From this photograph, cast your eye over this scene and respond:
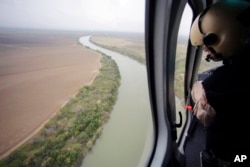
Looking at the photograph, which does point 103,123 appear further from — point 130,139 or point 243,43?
point 243,43

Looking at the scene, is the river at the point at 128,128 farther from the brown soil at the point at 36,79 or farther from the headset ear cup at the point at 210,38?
the headset ear cup at the point at 210,38

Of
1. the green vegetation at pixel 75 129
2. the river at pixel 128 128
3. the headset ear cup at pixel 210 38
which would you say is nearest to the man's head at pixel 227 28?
the headset ear cup at pixel 210 38

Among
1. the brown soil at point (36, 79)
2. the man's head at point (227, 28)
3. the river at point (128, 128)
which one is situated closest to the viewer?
the man's head at point (227, 28)

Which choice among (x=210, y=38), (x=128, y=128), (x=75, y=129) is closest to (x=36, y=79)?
(x=75, y=129)

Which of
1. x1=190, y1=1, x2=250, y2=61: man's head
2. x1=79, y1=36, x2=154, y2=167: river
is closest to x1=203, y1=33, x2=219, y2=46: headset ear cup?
x1=190, y1=1, x2=250, y2=61: man's head

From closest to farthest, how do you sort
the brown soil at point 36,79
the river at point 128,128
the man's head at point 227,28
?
the man's head at point 227,28 → the brown soil at point 36,79 → the river at point 128,128

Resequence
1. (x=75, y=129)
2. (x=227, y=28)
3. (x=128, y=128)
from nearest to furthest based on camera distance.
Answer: (x=227, y=28) < (x=75, y=129) < (x=128, y=128)

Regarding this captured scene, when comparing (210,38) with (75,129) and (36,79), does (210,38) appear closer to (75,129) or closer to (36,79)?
(75,129)
